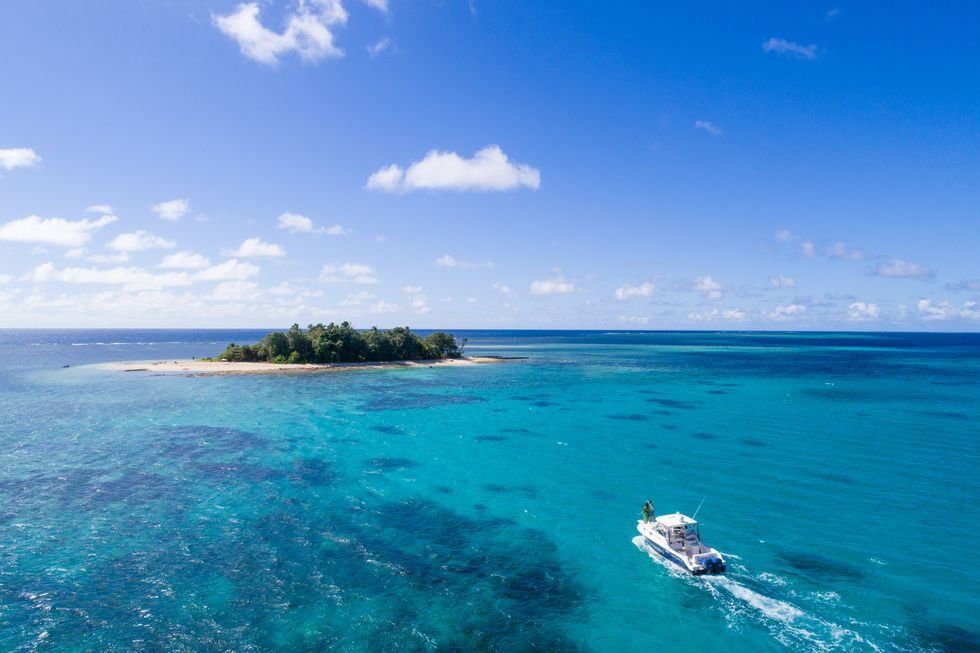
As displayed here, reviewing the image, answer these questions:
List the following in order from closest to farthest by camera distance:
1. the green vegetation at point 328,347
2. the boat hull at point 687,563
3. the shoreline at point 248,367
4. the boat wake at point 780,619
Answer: the boat wake at point 780,619
the boat hull at point 687,563
the shoreline at point 248,367
the green vegetation at point 328,347

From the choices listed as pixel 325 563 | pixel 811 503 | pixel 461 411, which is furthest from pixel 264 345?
pixel 811 503

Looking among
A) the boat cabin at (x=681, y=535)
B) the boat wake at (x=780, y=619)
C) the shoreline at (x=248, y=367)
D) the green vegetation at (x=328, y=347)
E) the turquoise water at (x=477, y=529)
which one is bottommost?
the boat wake at (x=780, y=619)

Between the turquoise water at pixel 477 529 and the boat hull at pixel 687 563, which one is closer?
the turquoise water at pixel 477 529

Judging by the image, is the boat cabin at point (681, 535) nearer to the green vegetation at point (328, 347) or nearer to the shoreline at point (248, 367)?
the shoreline at point (248, 367)

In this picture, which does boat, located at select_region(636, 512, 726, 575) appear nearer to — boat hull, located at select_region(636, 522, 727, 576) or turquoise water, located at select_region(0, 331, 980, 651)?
boat hull, located at select_region(636, 522, 727, 576)

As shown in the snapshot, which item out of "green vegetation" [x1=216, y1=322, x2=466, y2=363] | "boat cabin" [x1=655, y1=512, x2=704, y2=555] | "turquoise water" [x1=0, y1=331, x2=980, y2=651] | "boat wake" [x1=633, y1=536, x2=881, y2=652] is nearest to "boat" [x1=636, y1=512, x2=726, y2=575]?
"boat cabin" [x1=655, y1=512, x2=704, y2=555]

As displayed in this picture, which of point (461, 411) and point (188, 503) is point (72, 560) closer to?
point (188, 503)

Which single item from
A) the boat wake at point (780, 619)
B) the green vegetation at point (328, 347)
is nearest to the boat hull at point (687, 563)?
the boat wake at point (780, 619)
